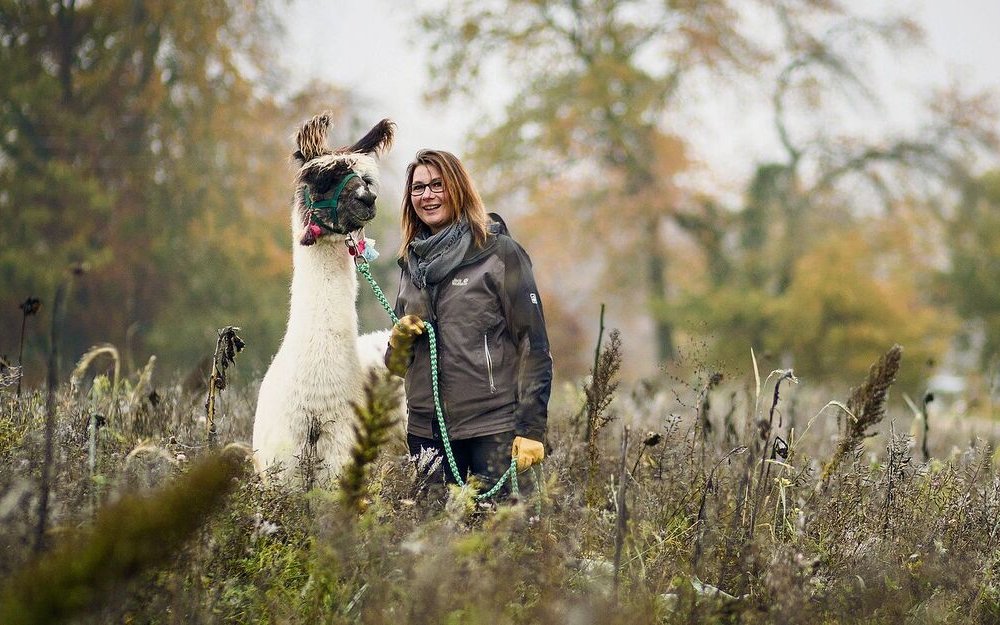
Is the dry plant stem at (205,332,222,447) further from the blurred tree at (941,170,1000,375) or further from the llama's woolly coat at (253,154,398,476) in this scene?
the blurred tree at (941,170,1000,375)

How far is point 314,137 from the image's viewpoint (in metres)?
4.28

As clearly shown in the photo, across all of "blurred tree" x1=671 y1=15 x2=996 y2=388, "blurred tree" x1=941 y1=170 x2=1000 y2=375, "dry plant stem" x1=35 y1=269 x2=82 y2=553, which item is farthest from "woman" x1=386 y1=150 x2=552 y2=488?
"blurred tree" x1=941 y1=170 x2=1000 y2=375

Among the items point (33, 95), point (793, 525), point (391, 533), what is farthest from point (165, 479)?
point (33, 95)

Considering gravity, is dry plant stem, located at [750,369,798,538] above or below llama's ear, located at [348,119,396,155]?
below

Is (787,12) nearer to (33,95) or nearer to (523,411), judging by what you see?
(33,95)

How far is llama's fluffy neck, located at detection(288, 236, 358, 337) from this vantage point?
4.09 metres

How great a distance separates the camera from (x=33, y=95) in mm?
15141

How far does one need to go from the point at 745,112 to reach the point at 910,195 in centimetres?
496

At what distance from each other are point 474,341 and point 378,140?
4.19 ft

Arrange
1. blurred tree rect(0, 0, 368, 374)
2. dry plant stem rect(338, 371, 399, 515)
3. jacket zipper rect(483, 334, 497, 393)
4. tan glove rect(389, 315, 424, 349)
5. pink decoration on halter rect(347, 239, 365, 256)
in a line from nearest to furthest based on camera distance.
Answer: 1. dry plant stem rect(338, 371, 399, 515)
2. tan glove rect(389, 315, 424, 349)
3. jacket zipper rect(483, 334, 497, 393)
4. pink decoration on halter rect(347, 239, 365, 256)
5. blurred tree rect(0, 0, 368, 374)

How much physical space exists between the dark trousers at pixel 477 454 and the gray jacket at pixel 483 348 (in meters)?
0.05

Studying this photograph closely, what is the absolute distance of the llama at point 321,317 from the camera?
387cm

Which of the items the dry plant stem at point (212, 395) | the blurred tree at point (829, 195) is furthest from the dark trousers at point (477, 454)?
the blurred tree at point (829, 195)

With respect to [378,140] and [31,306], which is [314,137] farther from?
[31,306]
